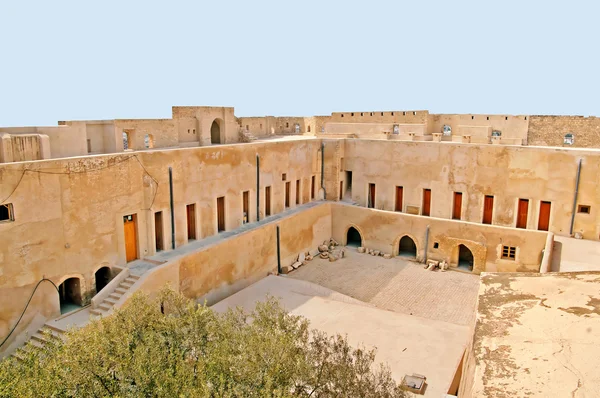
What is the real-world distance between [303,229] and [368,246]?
11.2ft

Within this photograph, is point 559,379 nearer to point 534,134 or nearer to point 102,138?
point 102,138

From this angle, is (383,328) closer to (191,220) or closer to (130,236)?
(191,220)

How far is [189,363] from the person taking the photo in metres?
8.47

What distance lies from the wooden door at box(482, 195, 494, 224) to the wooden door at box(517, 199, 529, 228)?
1.15 meters

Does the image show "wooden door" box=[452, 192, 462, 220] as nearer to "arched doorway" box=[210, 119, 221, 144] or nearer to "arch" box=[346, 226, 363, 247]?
"arch" box=[346, 226, 363, 247]

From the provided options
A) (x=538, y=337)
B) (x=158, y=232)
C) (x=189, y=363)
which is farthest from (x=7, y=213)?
(x=538, y=337)

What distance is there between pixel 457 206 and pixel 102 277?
617 inches

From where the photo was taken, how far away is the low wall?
1962 centimetres

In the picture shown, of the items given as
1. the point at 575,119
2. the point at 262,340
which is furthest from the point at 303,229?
the point at 575,119

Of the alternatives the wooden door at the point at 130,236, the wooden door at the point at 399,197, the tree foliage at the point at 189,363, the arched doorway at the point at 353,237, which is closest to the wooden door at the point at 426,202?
the wooden door at the point at 399,197

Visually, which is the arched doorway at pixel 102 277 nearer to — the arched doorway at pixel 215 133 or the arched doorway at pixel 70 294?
the arched doorway at pixel 70 294

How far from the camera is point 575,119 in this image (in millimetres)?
26172

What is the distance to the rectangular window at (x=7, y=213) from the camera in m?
12.3

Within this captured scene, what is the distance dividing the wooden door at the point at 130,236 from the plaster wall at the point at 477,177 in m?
11.8
